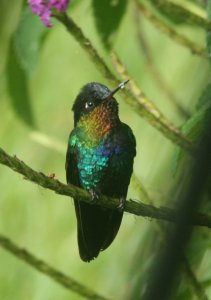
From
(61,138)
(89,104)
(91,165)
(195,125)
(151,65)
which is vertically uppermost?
(151,65)

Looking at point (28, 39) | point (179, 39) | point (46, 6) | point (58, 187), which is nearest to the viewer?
point (58, 187)

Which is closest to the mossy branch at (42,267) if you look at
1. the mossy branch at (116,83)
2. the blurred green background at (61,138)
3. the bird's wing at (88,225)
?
the bird's wing at (88,225)

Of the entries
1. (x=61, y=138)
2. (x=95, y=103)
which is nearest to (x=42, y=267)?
(x=95, y=103)

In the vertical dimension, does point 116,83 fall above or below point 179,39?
below

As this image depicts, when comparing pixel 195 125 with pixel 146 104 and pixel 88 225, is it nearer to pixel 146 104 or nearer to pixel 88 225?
pixel 146 104

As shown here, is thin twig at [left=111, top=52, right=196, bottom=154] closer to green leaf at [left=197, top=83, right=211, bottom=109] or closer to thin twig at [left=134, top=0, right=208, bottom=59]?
green leaf at [left=197, top=83, right=211, bottom=109]

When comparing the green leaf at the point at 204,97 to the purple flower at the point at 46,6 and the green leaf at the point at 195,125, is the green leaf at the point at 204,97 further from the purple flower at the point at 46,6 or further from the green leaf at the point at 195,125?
the purple flower at the point at 46,6
